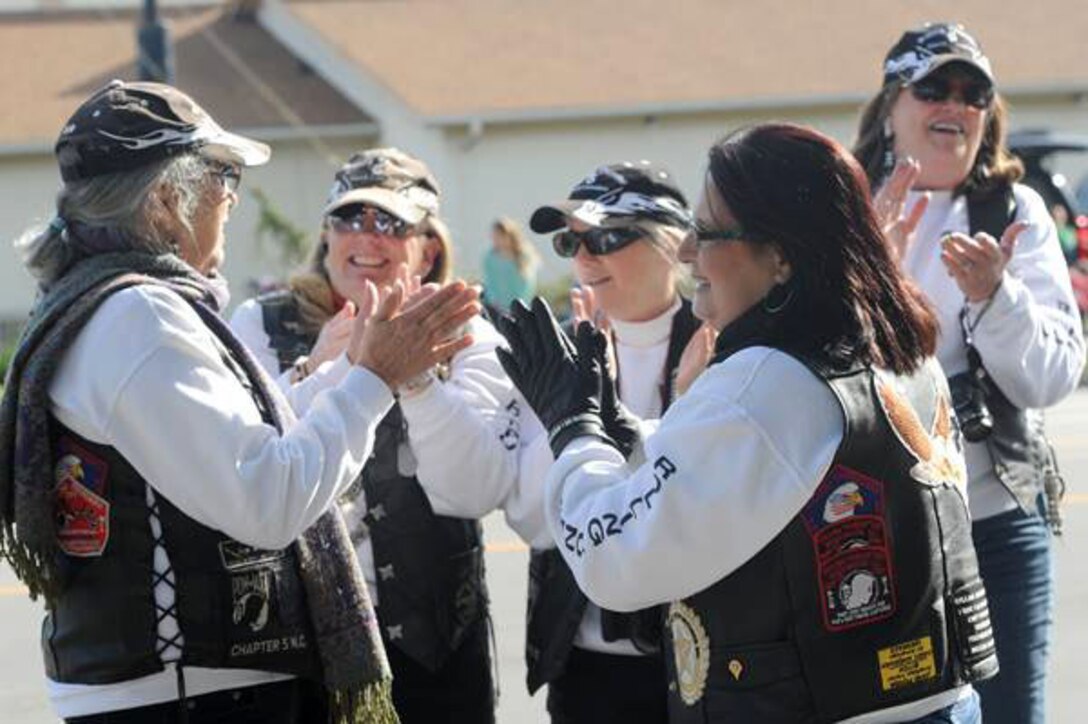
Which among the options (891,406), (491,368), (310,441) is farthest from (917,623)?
(491,368)

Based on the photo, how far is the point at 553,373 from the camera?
3217 mm

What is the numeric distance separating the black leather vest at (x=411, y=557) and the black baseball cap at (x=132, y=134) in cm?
104

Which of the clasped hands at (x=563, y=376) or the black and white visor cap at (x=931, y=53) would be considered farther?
the black and white visor cap at (x=931, y=53)

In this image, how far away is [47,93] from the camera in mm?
28562

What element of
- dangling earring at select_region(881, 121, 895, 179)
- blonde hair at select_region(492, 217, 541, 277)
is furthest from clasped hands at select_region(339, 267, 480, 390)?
blonde hair at select_region(492, 217, 541, 277)

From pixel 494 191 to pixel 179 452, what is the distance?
83.9 ft

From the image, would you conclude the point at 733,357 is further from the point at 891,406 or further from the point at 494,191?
the point at 494,191

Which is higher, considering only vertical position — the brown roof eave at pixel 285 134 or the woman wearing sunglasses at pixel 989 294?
the brown roof eave at pixel 285 134

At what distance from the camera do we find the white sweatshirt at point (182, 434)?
305 centimetres

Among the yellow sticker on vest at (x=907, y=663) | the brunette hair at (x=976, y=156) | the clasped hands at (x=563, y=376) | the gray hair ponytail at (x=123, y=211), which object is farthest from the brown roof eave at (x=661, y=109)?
the yellow sticker on vest at (x=907, y=663)

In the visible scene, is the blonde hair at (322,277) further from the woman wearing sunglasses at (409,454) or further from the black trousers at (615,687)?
the black trousers at (615,687)

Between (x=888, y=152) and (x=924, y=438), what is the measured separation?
5.85ft

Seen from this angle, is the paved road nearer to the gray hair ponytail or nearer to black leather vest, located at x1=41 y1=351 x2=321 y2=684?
black leather vest, located at x1=41 y1=351 x2=321 y2=684

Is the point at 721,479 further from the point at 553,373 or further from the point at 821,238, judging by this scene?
the point at 553,373
